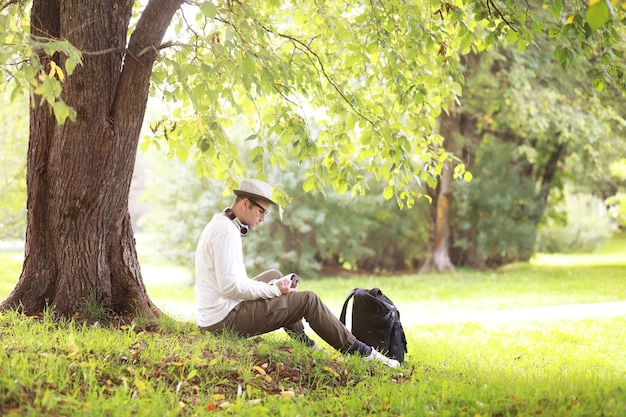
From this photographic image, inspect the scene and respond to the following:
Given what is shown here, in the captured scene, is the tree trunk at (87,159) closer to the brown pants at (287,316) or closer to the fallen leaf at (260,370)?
the brown pants at (287,316)

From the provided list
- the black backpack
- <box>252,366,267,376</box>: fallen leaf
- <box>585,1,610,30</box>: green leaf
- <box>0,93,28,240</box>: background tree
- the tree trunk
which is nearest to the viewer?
<box>585,1,610,30</box>: green leaf

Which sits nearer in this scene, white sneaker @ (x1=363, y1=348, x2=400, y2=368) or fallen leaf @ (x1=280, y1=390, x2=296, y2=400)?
fallen leaf @ (x1=280, y1=390, x2=296, y2=400)

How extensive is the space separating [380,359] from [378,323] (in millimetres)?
389

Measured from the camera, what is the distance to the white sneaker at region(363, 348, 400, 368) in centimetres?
586

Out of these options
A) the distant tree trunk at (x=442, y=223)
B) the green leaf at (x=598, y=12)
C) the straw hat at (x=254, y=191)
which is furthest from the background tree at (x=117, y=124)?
the distant tree trunk at (x=442, y=223)

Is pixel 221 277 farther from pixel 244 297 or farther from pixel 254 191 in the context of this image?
pixel 254 191

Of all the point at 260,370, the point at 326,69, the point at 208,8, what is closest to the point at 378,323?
the point at 260,370

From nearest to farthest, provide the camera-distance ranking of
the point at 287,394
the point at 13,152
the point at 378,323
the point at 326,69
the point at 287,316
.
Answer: the point at 287,394
the point at 287,316
the point at 378,323
the point at 326,69
the point at 13,152

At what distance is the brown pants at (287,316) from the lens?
19.0 feet

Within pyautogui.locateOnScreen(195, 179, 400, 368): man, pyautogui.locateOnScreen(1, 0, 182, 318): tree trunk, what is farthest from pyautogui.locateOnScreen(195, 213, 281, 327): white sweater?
pyautogui.locateOnScreen(1, 0, 182, 318): tree trunk

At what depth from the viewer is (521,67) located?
1577 cm

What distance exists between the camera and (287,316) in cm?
582

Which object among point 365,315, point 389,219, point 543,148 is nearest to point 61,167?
point 365,315

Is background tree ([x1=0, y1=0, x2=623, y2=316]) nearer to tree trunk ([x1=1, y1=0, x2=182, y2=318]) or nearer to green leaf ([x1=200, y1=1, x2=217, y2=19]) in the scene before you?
tree trunk ([x1=1, y1=0, x2=182, y2=318])
